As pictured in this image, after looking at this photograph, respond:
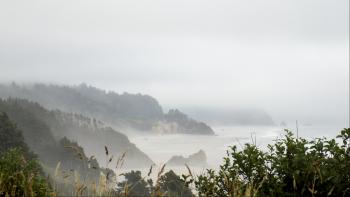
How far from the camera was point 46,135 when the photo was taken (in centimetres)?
19000

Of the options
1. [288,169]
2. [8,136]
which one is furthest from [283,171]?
[8,136]

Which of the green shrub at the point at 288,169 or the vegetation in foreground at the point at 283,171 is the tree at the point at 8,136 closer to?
the vegetation in foreground at the point at 283,171

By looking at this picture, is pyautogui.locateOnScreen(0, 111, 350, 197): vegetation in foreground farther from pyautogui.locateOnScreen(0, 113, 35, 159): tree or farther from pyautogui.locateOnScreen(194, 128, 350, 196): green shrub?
pyautogui.locateOnScreen(0, 113, 35, 159): tree

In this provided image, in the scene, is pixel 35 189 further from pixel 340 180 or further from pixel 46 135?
pixel 46 135

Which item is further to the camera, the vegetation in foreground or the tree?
the tree

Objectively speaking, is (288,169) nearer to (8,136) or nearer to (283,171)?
(283,171)

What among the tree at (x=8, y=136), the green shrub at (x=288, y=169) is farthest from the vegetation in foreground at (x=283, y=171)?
the tree at (x=8, y=136)

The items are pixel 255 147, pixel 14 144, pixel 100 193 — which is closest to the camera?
pixel 100 193

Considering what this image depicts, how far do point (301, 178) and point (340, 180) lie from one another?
0.74m

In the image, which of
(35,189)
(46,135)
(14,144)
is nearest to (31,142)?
(46,135)

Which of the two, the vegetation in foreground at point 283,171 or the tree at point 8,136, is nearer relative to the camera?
the vegetation in foreground at point 283,171

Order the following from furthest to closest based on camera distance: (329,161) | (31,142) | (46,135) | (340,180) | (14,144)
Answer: (46,135)
(31,142)
(14,144)
(329,161)
(340,180)

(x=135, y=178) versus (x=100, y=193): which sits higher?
(x=100, y=193)

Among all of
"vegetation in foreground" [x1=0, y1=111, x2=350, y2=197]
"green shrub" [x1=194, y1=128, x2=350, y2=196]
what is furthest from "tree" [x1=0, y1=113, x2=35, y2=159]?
"green shrub" [x1=194, y1=128, x2=350, y2=196]
